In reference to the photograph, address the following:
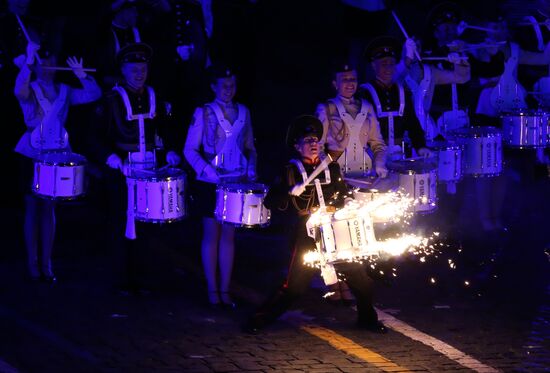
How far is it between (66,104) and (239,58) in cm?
294

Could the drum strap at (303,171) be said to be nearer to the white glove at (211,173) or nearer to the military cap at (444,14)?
the white glove at (211,173)

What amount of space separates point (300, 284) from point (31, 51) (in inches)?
132

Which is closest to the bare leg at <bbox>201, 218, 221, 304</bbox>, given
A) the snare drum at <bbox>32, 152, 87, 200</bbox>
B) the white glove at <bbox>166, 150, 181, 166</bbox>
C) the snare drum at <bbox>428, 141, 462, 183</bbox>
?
the white glove at <bbox>166, 150, 181, 166</bbox>

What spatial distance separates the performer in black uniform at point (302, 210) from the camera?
1066 centimetres

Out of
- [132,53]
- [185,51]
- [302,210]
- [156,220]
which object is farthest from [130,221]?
[185,51]

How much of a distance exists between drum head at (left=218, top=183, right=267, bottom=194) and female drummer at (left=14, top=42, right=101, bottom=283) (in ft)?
5.57

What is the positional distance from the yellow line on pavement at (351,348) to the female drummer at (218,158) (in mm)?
1019

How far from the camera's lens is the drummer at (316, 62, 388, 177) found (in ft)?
38.1

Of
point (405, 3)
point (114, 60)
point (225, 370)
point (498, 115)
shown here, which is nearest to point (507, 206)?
point (498, 115)

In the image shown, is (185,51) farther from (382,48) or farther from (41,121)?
(382,48)

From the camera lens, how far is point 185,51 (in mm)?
13609

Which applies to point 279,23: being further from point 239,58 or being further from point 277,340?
point 277,340

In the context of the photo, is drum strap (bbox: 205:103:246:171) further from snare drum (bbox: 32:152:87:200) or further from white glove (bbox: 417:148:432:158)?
white glove (bbox: 417:148:432:158)

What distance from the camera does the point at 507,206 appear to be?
15633 millimetres
